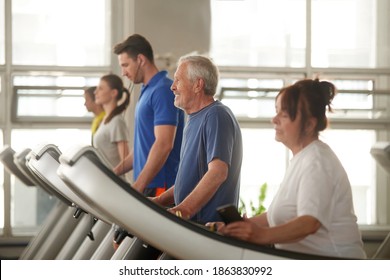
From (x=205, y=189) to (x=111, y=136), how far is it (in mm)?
1302

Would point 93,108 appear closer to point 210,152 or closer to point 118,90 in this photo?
point 118,90

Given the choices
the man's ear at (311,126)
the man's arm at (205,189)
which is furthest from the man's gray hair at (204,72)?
the man's ear at (311,126)

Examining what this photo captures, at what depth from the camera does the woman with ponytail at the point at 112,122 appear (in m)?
3.42

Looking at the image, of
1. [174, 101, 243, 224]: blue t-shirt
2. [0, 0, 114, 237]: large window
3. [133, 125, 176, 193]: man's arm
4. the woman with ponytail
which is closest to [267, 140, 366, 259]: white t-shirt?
[174, 101, 243, 224]: blue t-shirt

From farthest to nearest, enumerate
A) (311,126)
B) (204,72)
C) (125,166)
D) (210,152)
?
1. (125,166)
2. (204,72)
3. (210,152)
4. (311,126)

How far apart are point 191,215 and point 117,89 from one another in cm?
154

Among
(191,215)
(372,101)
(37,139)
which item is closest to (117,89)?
(37,139)

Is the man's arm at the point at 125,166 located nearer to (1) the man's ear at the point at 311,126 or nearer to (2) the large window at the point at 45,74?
(2) the large window at the point at 45,74

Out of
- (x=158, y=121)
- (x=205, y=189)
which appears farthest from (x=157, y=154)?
(x=205, y=189)

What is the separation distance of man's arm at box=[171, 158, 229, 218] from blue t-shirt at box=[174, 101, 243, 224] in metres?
0.04

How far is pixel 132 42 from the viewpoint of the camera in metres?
2.92

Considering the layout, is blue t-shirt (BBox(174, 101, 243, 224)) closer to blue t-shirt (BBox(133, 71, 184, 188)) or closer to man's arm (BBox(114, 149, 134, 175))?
blue t-shirt (BBox(133, 71, 184, 188))

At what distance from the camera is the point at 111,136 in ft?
11.4
